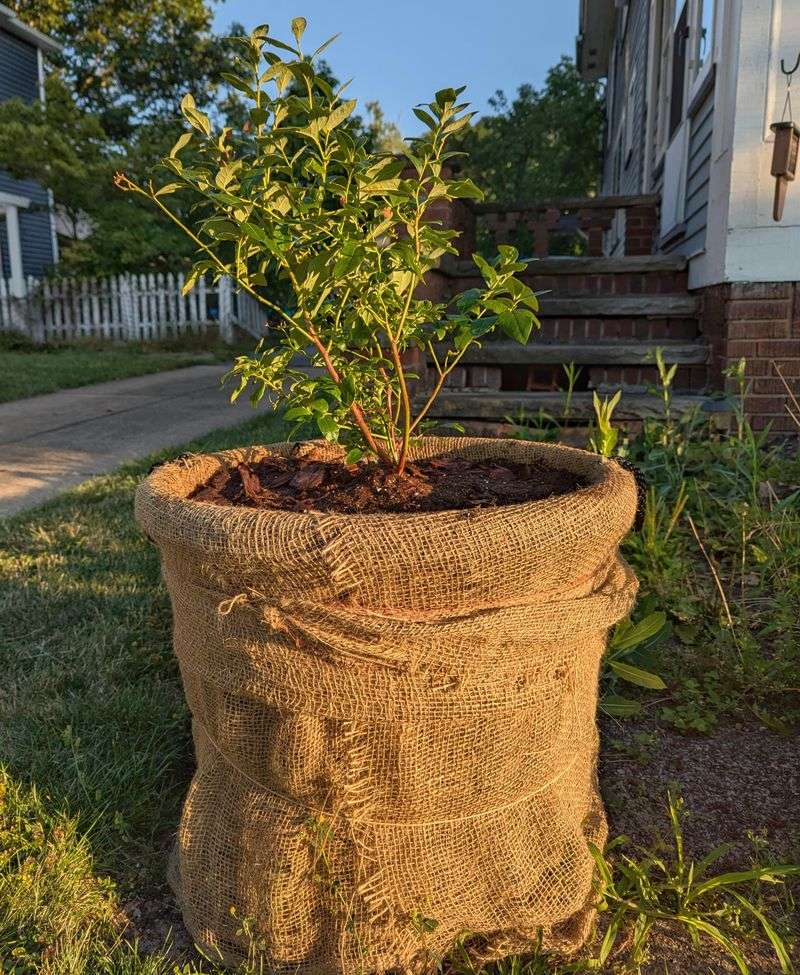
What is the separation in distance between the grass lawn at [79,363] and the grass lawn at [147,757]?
5.59 m

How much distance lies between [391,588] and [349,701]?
0.18m

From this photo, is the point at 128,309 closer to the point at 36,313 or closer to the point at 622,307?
the point at 36,313

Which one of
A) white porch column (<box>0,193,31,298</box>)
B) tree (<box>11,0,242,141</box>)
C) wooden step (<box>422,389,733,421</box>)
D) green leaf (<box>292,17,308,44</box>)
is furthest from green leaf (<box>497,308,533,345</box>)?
tree (<box>11,0,242,141</box>)

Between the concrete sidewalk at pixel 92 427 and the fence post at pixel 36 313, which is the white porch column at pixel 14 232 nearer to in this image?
the fence post at pixel 36 313

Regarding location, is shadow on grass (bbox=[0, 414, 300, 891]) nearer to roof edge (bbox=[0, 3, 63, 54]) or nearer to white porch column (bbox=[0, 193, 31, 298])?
white porch column (bbox=[0, 193, 31, 298])

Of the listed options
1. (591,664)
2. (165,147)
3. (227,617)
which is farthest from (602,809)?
(165,147)

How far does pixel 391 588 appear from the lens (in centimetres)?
116

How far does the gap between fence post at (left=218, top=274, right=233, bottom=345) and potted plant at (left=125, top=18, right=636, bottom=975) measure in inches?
502

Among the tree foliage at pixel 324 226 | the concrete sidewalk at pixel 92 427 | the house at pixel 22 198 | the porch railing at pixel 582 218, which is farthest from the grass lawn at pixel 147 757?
the house at pixel 22 198

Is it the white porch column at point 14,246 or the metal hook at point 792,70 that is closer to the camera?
the metal hook at point 792,70

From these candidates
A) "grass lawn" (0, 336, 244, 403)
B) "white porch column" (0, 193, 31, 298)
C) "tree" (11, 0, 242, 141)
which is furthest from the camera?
"tree" (11, 0, 242, 141)

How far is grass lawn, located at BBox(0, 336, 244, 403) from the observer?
26.6 ft

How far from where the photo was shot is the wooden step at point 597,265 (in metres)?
4.74

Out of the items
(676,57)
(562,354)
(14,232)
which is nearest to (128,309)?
(14,232)
